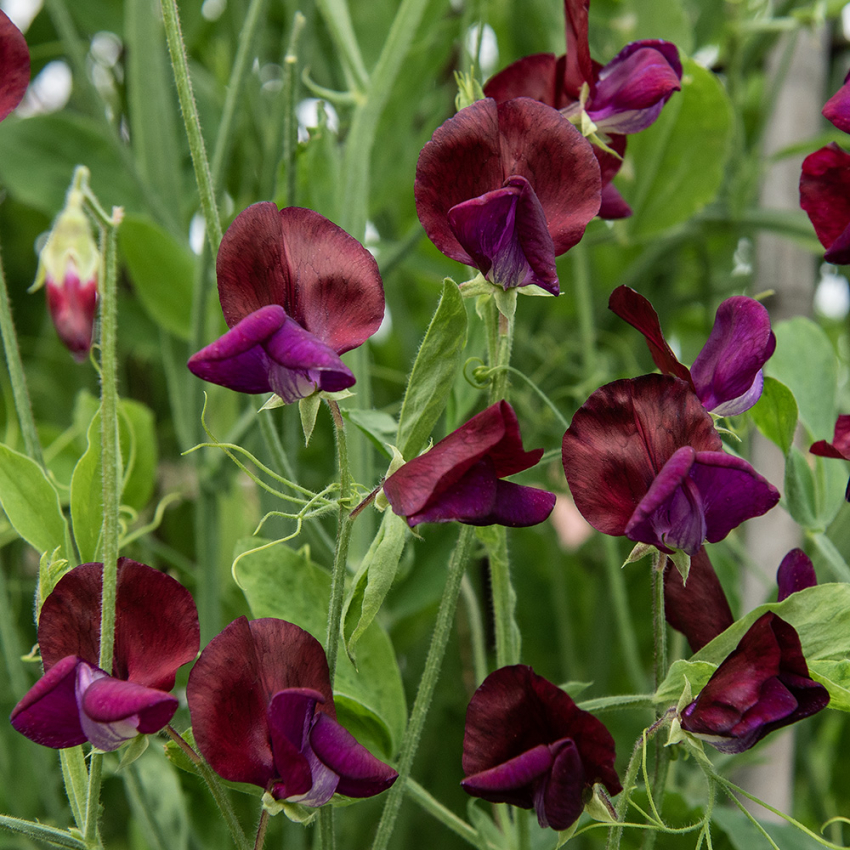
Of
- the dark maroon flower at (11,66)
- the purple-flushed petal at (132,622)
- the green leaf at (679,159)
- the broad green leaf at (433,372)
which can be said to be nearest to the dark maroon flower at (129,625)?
the purple-flushed petal at (132,622)

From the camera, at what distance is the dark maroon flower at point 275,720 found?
36 cm

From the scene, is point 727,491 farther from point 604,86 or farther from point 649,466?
point 604,86

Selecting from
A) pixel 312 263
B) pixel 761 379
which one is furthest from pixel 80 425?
pixel 761 379

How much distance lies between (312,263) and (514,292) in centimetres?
9

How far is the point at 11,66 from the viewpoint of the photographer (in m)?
0.44

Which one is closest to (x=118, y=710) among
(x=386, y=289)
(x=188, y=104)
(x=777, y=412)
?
(x=188, y=104)

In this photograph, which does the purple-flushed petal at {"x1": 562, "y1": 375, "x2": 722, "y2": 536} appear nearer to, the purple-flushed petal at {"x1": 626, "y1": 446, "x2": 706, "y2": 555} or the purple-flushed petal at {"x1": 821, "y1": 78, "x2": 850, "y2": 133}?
the purple-flushed petal at {"x1": 626, "y1": 446, "x2": 706, "y2": 555}

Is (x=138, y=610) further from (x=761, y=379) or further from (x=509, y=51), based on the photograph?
(x=509, y=51)

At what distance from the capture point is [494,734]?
1.35 ft

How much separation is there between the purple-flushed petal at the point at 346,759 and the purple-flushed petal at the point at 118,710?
57mm

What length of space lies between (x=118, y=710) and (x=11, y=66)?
0.98 ft

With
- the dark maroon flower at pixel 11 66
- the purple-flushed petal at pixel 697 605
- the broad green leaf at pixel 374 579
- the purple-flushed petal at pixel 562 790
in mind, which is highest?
the dark maroon flower at pixel 11 66

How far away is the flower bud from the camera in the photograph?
1.73ft

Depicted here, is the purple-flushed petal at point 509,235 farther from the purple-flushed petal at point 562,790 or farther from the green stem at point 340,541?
the purple-flushed petal at point 562,790
